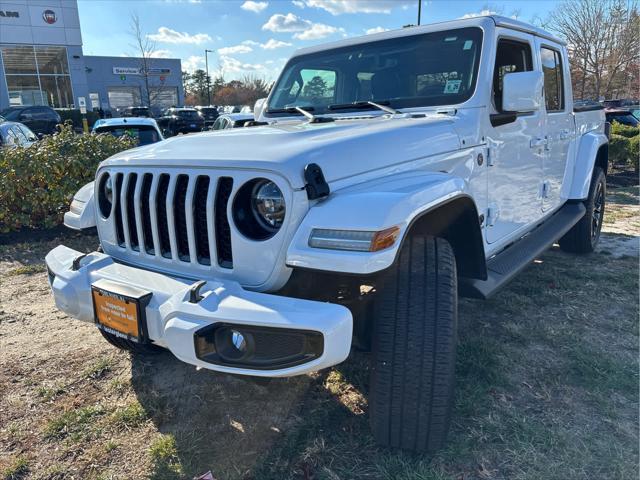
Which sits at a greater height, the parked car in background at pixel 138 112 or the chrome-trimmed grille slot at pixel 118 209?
the chrome-trimmed grille slot at pixel 118 209

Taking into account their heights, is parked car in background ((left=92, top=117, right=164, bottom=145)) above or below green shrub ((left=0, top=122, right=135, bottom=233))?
above

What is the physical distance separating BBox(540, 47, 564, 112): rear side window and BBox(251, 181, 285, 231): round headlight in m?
2.97

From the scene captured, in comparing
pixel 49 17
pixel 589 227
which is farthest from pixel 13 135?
pixel 49 17

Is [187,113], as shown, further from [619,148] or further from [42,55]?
[619,148]

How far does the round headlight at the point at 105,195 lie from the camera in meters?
2.94

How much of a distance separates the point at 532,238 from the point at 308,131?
2.23 metres

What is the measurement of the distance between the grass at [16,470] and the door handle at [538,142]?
372 centimetres

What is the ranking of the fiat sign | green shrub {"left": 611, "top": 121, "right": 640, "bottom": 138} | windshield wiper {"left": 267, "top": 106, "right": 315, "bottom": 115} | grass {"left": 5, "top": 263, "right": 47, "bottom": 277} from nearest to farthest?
windshield wiper {"left": 267, "top": 106, "right": 315, "bottom": 115}, grass {"left": 5, "top": 263, "right": 47, "bottom": 277}, green shrub {"left": 611, "top": 121, "right": 640, "bottom": 138}, the fiat sign

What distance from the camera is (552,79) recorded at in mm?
4512

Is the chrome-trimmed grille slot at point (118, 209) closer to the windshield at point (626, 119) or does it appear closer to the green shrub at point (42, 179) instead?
the green shrub at point (42, 179)

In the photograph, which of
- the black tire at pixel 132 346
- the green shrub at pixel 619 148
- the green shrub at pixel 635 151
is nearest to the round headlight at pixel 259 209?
the black tire at pixel 132 346

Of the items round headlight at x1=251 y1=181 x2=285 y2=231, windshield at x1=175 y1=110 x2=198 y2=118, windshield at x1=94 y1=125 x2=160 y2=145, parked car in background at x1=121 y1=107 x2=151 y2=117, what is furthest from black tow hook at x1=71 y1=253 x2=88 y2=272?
parked car in background at x1=121 y1=107 x2=151 y2=117

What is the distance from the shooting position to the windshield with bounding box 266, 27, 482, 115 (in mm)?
3291

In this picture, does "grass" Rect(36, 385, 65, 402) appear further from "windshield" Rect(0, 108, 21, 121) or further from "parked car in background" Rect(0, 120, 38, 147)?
"windshield" Rect(0, 108, 21, 121)
